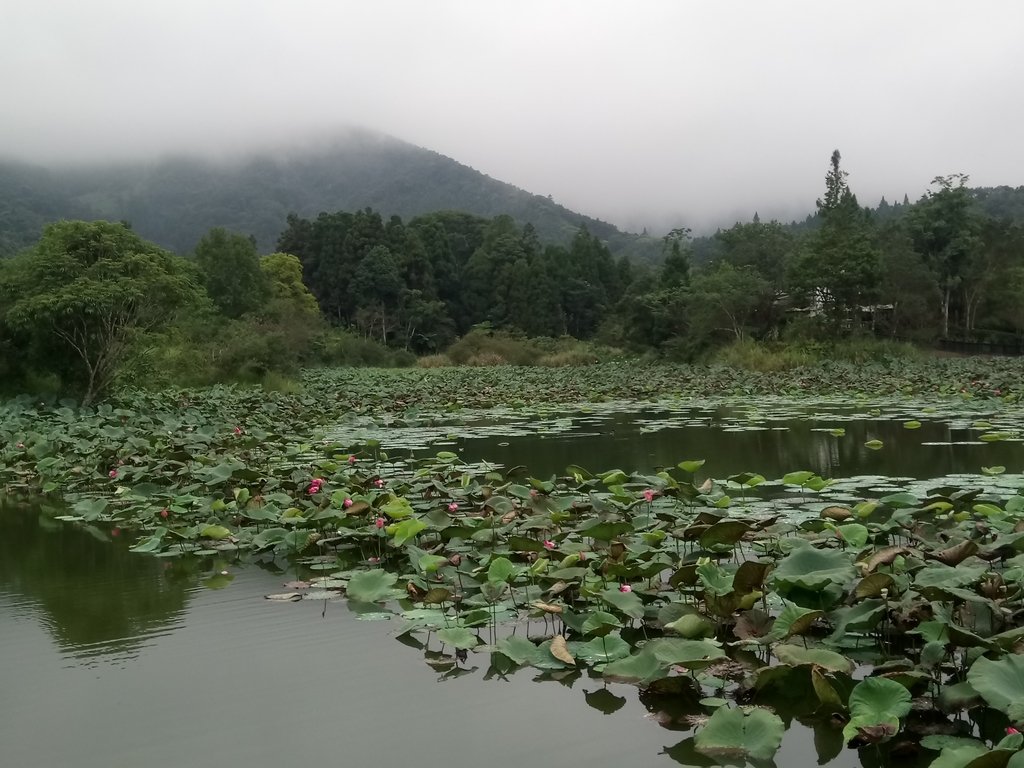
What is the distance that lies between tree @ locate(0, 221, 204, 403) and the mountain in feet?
234

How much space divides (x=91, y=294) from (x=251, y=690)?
9980 mm

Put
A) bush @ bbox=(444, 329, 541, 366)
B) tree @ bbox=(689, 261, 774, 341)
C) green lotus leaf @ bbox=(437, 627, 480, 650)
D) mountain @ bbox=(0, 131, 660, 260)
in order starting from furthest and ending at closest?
mountain @ bbox=(0, 131, 660, 260) < bush @ bbox=(444, 329, 541, 366) < tree @ bbox=(689, 261, 774, 341) < green lotus leaf @ bbox=(437, 627, 480, 650)

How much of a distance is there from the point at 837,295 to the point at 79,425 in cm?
2307

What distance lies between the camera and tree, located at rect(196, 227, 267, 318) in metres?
34.0

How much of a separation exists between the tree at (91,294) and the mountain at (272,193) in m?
71.3

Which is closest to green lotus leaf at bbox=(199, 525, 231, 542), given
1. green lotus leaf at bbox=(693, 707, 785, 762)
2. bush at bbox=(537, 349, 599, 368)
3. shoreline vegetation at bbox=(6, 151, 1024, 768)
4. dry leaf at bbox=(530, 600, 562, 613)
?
shoreline vegetation at bbox=(6, 151, 1024, 768)

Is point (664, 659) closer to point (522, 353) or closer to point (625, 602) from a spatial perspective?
point (625, 602)

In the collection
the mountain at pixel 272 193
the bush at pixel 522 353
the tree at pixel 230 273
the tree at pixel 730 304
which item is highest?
the mountain at pixel 272 193

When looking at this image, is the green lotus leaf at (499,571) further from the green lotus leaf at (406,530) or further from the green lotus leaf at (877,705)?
the green lotus leaf at (877,705)

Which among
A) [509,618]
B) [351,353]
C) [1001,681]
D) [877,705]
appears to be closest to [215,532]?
[509,618]

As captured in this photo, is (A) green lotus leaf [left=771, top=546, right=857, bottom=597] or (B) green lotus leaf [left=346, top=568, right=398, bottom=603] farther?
(B) green lotus leaf [left=346, top=568, right=398, bottom=603]

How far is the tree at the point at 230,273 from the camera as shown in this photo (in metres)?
34.0

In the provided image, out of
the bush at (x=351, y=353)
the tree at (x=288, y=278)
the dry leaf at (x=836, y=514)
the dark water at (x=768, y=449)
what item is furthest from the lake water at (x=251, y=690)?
the tree at (x=288, y=278)

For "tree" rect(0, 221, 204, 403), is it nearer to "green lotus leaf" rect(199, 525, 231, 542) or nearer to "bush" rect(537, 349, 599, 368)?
"green lotus leaf" rect(199, 525, 231, 542)
